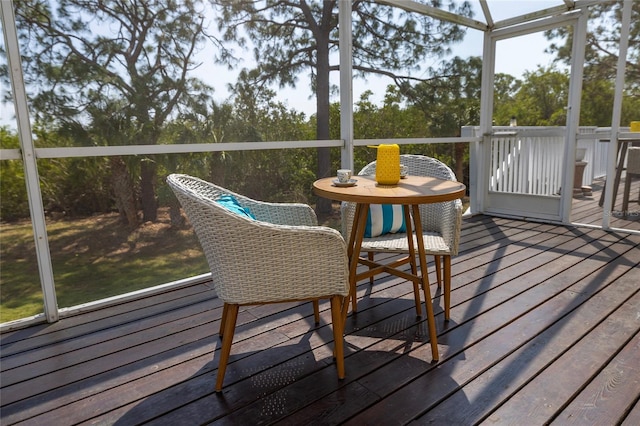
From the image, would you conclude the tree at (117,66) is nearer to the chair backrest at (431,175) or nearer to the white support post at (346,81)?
the white support post at (346,81)

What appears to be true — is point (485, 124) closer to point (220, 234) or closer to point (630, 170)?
point (630, 170)

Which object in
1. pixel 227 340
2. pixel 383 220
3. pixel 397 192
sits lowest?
pixel 227 340

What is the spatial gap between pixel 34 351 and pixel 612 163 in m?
4.75

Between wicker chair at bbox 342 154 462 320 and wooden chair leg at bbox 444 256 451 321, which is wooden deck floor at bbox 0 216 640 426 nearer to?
wooden chair leg at bbox 444 256 451 321

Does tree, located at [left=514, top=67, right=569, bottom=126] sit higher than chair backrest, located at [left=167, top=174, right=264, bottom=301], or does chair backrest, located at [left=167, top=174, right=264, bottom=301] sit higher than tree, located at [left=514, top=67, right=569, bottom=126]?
tree, located at [left=514, top=67, right=569, bottom=126]

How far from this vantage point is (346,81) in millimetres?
3271

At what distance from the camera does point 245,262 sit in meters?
1.54

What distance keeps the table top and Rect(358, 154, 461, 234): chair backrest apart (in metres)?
0.27

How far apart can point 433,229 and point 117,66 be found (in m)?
2.14

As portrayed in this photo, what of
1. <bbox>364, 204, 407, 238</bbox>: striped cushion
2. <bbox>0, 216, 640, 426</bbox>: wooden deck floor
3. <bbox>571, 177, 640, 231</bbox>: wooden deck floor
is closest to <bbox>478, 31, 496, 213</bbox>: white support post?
<bbox>571, 177, 640, 231</bbox>: wooden deck floor

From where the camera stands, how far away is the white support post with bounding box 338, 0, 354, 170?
320 centimetres

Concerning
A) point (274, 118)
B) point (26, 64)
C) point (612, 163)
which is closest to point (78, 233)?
point (26, 64)

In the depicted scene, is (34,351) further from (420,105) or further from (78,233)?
(420,105)

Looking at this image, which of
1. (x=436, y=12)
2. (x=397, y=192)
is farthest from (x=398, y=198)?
(x=436, y=12)
